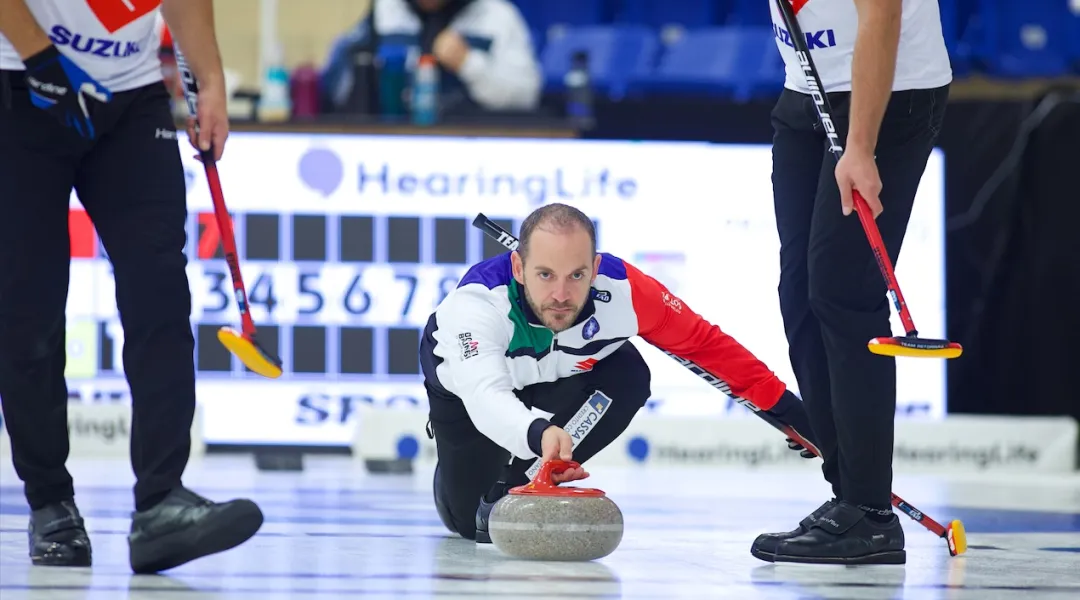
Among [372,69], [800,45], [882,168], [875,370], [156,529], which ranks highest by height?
[372,69]

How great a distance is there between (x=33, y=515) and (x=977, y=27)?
7711mm

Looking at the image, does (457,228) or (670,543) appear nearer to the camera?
(670,543)

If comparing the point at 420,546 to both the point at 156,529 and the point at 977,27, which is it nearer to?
the point at 156,529

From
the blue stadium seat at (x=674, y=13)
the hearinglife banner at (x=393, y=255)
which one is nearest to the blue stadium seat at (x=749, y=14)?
the blue stadium seat at (x=674, y=13)

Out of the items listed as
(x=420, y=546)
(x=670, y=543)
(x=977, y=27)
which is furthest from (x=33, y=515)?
(x=977, y=27)

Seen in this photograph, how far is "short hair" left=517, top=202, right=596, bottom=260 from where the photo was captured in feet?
10.5

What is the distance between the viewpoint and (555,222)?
319 centimetres

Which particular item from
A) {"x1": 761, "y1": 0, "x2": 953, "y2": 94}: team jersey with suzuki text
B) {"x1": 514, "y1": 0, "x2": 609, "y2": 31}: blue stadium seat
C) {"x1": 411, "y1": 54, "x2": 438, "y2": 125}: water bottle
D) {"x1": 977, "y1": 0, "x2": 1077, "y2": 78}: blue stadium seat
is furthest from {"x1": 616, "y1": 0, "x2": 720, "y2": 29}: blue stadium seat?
{"x1": 761, "y1": 0, "x2": 953, "y2": 94}: team jersey with suzuki text

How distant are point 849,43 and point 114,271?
5.16 ft

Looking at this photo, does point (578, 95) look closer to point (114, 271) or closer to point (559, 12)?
point (559, 12)

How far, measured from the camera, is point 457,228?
6.99 meters

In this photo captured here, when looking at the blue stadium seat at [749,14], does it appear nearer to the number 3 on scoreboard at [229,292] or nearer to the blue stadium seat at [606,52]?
the blue stadium seat at [606,52]

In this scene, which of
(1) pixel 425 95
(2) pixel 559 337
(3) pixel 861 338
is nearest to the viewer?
(3) pixel 861 338

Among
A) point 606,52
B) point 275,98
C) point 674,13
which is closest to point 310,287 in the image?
point 275,98
